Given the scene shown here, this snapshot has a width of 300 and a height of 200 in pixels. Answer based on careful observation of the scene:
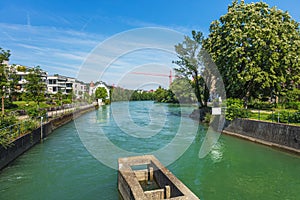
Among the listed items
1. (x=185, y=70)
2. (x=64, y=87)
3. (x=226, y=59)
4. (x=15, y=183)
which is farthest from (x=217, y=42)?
(x=64, y=87)

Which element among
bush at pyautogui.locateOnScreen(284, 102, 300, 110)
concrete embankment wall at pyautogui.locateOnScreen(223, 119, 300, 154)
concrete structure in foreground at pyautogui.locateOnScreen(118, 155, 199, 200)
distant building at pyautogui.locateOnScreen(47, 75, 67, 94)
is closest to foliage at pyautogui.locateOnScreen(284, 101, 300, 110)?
bush at pyautogui.locateOnScreen(284, 102, 300, 110)

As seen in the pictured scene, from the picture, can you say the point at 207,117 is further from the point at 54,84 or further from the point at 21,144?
the point at 54,84

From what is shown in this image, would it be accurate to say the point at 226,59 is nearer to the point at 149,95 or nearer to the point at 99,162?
the point at 99,162

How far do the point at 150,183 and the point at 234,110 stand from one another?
44.2ft

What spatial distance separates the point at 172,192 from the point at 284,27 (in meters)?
20.4

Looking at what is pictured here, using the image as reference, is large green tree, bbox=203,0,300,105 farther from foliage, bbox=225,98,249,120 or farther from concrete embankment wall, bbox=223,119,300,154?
concrete embankment wall, bbox=223,119,300,154

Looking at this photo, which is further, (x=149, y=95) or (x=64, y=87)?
(x=149, y=95)

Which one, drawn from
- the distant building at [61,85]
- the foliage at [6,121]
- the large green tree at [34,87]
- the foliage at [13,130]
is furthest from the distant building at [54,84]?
the foliage at [6,121]

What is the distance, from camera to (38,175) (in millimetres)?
9656

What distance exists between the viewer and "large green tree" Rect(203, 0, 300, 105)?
1888 centimetres

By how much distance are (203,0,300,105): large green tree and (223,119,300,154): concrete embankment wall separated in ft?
13.5

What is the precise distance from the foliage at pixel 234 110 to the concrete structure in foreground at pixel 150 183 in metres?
12.6

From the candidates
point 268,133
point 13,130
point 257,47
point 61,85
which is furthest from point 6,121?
point 61,85

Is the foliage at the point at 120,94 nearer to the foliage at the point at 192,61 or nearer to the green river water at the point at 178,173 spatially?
the foliage at the point at 192,61
